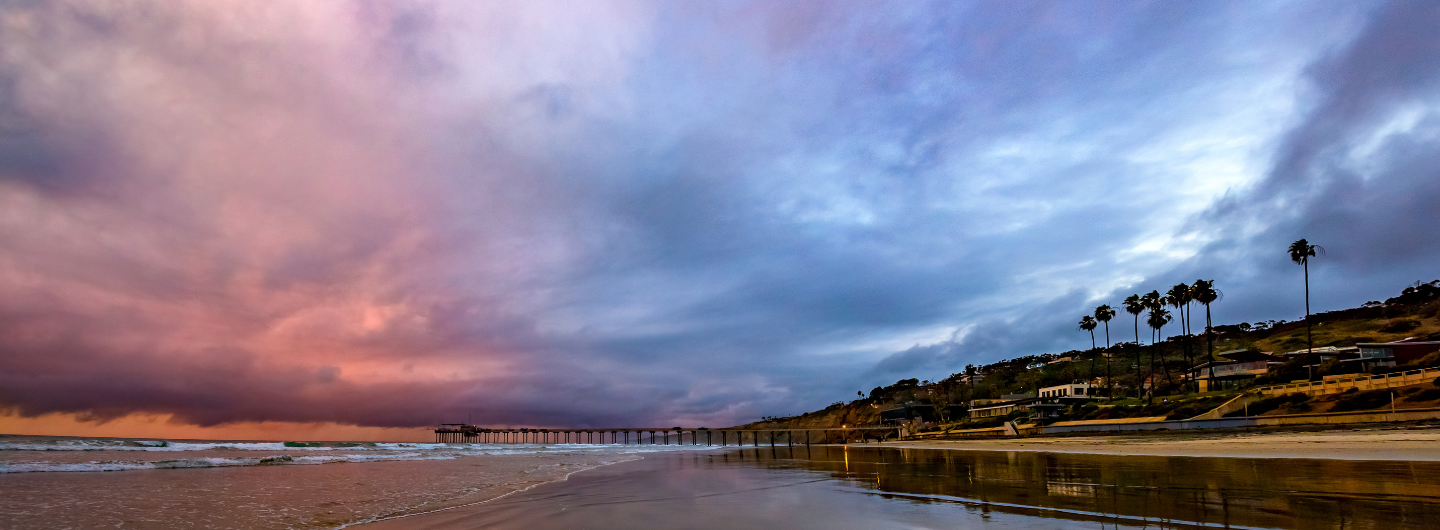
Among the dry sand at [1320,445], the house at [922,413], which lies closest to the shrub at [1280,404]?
the dry sand at [1320,445]

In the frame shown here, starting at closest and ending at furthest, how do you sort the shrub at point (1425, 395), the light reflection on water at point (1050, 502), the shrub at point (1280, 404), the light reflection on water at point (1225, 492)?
1. the light reflection on water at point (1225, 492)
2. the light reflection on water at point (1050, 502)
3. the shrub at point (1425, 395)
4. the shrub at point (1280, 404)

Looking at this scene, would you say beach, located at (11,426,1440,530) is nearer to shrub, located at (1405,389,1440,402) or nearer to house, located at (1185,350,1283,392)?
shrub, located at (1405,389,1440,402)

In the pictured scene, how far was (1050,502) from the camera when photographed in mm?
12523

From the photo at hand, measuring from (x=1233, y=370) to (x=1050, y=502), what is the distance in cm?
8995

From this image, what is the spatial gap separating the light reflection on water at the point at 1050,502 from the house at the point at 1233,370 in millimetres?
66675

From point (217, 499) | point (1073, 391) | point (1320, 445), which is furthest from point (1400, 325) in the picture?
point (217, 499)

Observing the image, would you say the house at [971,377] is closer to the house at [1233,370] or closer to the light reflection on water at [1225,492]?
the house at [1233,370]

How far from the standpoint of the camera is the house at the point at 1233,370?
74.4m

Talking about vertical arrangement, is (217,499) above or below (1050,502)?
below

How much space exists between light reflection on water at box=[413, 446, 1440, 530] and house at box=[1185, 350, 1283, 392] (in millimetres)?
66675

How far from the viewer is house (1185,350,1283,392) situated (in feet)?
244

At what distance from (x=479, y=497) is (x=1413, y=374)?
6036 centimetres

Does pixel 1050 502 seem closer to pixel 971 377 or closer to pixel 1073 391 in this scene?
pixel 1073 391

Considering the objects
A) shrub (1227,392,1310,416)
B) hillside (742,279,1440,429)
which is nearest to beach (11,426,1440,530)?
shrub (1227,392,1310,416)
